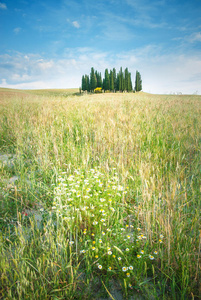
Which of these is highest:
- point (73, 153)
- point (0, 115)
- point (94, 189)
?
point (0, 115)

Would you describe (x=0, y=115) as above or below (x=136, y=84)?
below

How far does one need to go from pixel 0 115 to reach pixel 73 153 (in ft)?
13.8

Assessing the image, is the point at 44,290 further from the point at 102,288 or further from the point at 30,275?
the point at 102,288

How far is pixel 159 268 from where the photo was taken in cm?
129

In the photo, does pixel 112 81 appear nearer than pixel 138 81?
Yes

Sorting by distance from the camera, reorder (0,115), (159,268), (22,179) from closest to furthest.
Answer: (159,268), (22,179), (0,115)

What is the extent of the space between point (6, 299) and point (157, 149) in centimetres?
264

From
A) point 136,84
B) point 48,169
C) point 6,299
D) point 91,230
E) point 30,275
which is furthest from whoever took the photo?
point 136,84

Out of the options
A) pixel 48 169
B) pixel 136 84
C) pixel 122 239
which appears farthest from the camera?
pixel 136 84

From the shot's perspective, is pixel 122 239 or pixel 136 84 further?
pixel 136 84

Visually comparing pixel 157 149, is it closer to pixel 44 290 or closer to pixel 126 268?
pixel 126 268

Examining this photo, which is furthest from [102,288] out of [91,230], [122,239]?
[91,230]

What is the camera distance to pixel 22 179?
7.78 ft

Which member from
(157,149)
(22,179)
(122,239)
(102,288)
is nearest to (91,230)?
(122,239)
